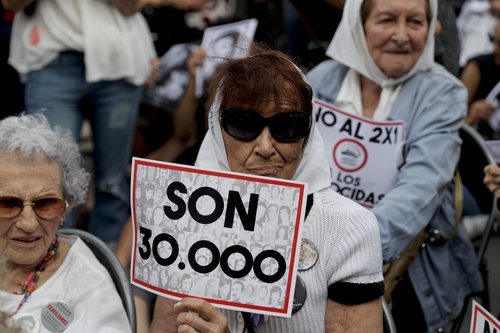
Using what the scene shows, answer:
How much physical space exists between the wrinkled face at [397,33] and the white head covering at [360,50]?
0.08 ft

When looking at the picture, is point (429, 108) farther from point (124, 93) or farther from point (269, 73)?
point (124, 93)

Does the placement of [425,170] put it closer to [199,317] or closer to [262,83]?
[262,83]

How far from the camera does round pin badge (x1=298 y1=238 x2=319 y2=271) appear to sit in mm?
3014

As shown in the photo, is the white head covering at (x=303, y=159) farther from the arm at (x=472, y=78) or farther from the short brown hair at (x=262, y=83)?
the arm at (x=472, y=78)

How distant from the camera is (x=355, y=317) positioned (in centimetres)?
299

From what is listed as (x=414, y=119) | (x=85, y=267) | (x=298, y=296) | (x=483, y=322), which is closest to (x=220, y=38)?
(x=414, y=119)

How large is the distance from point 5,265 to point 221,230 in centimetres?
90

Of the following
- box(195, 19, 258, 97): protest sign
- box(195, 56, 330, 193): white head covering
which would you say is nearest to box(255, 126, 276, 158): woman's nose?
box(195, 56, 330, 193): white head covering

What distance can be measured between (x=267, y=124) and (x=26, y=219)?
88 cm

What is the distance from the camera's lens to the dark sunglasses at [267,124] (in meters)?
3.04

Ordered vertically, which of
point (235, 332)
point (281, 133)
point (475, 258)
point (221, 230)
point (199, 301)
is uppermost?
point (281, 133)

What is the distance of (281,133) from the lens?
3.05 m

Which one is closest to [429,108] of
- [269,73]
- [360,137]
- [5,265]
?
[360,137]

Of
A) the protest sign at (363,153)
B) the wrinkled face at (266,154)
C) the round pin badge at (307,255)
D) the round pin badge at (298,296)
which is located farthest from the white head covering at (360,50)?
the round pin badge at (298,296)
